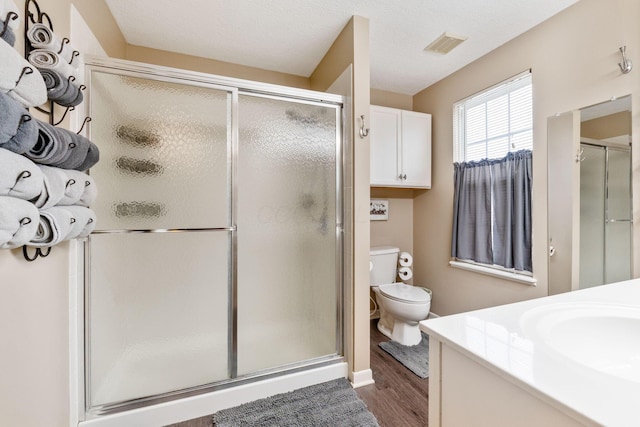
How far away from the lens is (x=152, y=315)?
159 cm

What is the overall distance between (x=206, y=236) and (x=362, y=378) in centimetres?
137

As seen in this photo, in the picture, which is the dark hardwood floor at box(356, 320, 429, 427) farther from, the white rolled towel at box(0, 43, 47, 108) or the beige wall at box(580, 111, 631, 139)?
the white rolled towel at box(0, 43, 47, 108)

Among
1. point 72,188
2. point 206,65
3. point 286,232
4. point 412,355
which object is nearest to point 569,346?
point 286,232

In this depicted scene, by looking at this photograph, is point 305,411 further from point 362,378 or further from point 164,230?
point 164,230

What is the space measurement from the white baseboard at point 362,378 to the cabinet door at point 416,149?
1.66m

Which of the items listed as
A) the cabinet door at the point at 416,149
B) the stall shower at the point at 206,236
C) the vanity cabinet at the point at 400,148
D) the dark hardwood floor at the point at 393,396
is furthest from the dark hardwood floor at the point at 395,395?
the cabinet door at the point at 416,149

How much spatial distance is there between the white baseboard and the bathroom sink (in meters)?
1.28

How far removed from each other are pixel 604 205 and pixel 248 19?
98.3 inches

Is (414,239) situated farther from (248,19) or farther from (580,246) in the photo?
(248,19)

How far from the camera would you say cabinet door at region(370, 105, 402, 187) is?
2537 mm

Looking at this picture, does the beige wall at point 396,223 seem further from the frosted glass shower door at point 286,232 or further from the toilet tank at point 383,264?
the frosted glass shower door at point 286,232

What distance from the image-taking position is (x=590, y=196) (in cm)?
165

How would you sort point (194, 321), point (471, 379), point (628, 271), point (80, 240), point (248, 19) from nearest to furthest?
1. point (471, 379)
2. point (80, 240)
3. point (628, 271)
4. point (194, 321)
5. point (248, 19)

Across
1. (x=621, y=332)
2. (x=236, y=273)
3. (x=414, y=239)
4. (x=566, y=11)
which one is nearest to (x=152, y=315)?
(x=236, y=273)
